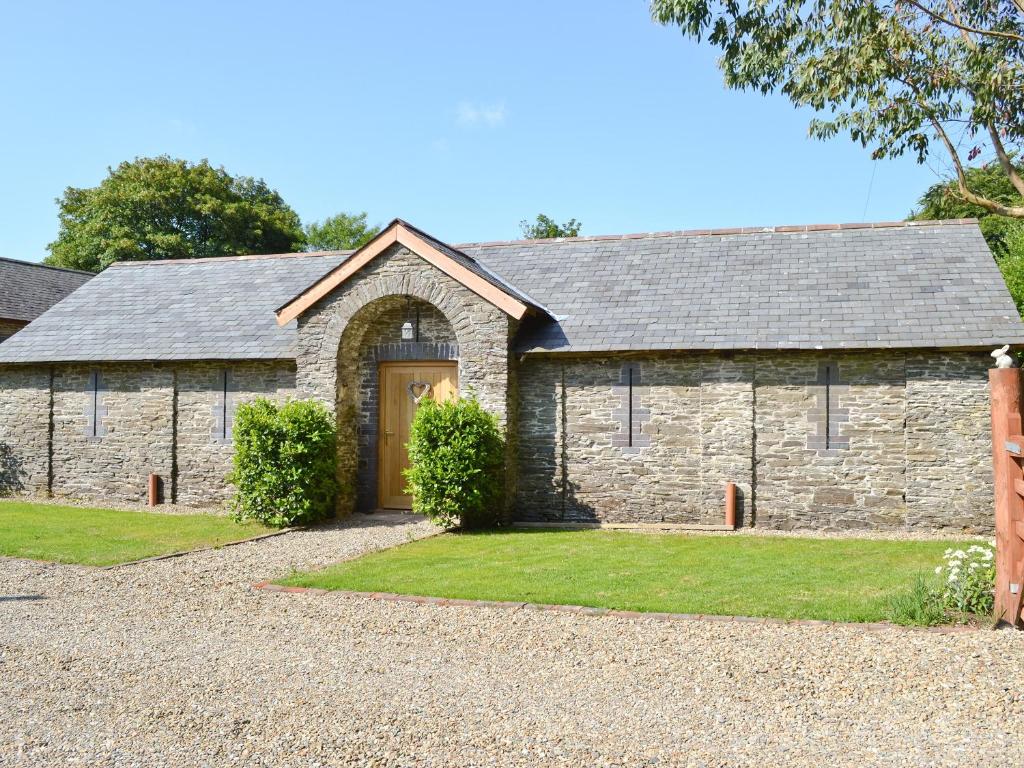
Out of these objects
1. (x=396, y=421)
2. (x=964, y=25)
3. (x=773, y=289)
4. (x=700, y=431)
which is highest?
(x=964, y=25)

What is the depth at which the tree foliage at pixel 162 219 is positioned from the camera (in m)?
40.1

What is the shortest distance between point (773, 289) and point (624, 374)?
3.34 meters

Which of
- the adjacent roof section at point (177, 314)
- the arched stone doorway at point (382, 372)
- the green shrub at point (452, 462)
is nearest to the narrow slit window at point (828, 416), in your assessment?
the green shrub at point (452, 462)

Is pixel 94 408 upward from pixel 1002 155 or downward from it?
downward

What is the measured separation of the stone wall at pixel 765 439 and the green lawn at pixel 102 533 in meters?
5.45

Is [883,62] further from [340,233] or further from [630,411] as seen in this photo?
[340,233]

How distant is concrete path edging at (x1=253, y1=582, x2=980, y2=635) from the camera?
22.9ft

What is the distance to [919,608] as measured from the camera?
721 centimetres

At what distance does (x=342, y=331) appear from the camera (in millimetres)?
15070

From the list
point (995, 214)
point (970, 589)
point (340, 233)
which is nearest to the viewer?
point (970, 589)

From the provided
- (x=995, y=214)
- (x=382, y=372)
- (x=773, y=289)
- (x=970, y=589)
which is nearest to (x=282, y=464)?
(x=382, y=372)

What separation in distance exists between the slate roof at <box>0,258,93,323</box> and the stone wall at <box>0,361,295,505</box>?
835cm

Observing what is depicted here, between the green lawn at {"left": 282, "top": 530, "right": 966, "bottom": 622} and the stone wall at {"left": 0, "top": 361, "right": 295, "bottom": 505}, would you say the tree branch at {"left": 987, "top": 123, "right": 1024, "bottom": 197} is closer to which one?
the green lawn at {"left": 282, "top": 530, "right": 966, "bottom": 622}

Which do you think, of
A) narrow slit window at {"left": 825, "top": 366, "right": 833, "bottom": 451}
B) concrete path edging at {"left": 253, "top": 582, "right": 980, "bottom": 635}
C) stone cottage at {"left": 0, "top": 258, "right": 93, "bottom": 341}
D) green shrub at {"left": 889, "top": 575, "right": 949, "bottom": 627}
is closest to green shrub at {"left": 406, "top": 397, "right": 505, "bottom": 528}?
concrete path edging at {"left": 253, "top": 582, "right": 980, "bottom": 635}
